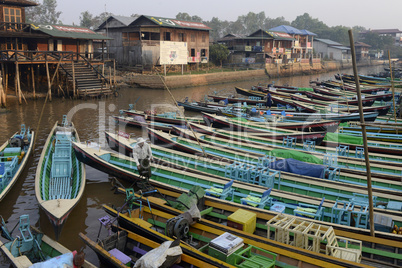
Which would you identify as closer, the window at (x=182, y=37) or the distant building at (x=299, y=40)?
the window at (x=182, y=37)

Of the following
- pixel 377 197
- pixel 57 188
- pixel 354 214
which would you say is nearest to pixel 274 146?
pixel 377 197

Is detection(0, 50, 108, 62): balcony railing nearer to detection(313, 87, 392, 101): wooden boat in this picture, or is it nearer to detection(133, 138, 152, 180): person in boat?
detection(133, 138, 152, 180): person in boat

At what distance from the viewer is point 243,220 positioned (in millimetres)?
7875

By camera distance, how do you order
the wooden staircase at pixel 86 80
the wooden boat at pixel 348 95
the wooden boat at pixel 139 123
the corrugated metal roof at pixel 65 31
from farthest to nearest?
the corrugated metal roof at pixel 65 31 → the wooden staircase at pixel 86 80 → the wooden boat at pixel 348 95 → the wooden boat at pixel 139 123

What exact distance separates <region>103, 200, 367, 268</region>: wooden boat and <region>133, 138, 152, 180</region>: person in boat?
3.81 feet

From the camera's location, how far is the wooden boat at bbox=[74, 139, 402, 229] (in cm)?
942

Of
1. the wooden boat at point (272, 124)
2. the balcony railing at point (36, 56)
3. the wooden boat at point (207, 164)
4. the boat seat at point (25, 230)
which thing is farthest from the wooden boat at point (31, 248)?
the balcony railing at point (36, 56)

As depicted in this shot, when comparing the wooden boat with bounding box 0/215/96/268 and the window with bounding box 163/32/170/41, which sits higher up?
the window with bounding box 163/32/170/41

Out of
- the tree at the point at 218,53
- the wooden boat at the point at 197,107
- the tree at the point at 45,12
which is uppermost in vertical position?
the tree at the point at 45,12

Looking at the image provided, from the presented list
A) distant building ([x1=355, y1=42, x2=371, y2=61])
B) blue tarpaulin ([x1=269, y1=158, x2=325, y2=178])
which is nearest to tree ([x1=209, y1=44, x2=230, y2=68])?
blue tarpaulin ([x1=269, y1=158, x2=325, y2=178])

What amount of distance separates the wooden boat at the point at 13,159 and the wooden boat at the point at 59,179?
772mm

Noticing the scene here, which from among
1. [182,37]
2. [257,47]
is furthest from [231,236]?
[257,47]

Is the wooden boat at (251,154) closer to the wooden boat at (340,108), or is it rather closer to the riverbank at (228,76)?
the wooden boat at (340,108)

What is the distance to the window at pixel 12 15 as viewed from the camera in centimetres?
2939
